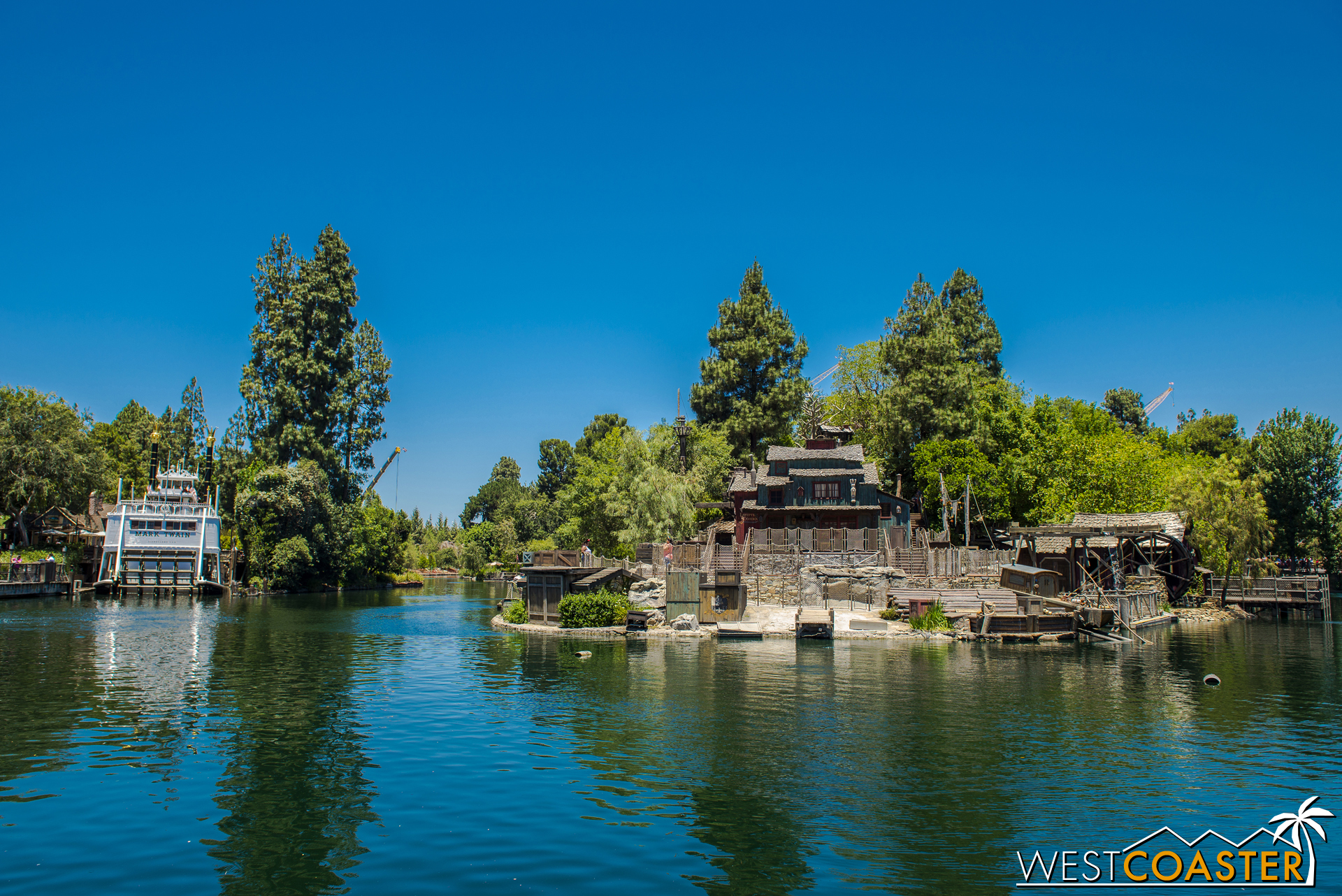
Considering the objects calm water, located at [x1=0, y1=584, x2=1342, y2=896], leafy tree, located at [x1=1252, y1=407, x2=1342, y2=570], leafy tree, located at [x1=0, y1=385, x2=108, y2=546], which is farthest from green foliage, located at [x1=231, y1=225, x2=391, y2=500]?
leafy tree, located at [x1=1252, y1=407, x2=1342, y2=570]

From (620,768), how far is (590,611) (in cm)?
3117

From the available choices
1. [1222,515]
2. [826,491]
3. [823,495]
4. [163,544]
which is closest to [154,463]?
[163,544]

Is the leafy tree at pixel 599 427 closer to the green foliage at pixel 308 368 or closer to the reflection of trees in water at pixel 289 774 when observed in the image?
the green foliage at pixel 308 368

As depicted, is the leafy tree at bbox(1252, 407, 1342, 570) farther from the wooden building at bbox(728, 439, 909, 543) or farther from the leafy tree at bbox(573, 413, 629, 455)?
the leafy tree at bbox(573, 413, 629, 455)

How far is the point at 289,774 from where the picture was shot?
19.2 meters

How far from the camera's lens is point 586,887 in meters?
13.2

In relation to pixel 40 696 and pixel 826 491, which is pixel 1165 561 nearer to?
pixel 826 491

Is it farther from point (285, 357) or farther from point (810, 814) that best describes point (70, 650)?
point (285, 357)

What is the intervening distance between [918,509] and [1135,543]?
61.6 feet

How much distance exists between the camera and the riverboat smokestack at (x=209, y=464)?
9787cm

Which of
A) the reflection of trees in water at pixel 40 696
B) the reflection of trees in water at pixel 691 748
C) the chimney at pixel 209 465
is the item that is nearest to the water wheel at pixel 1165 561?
the reflection of trees in water at pixel 691 748
